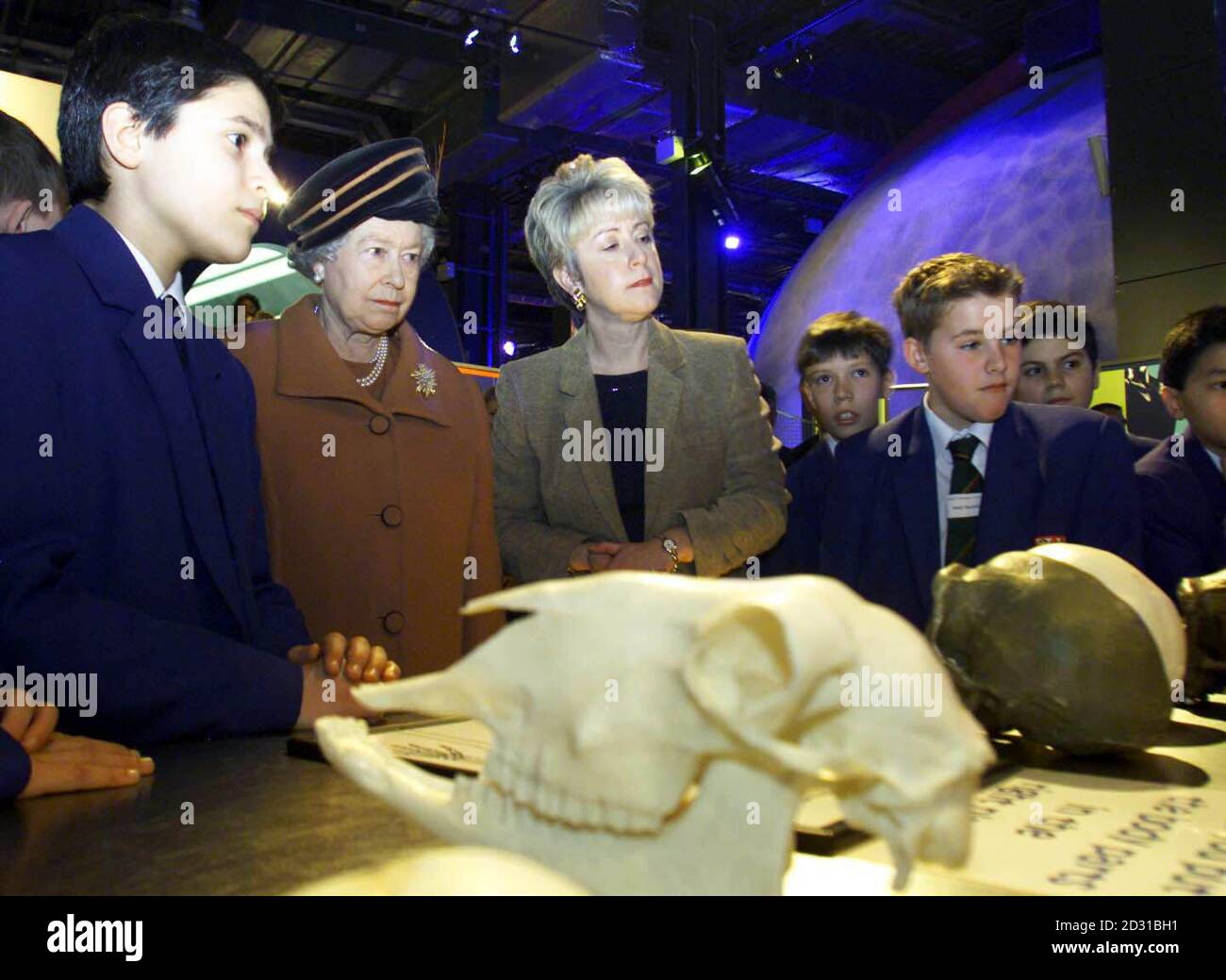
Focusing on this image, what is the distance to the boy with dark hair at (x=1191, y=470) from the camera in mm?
2412

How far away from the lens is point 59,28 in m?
8.44

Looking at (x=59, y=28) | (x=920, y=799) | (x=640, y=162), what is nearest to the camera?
(x=920, y=799)

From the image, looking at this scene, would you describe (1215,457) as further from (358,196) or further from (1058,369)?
(358,196)

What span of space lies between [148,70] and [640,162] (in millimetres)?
10118

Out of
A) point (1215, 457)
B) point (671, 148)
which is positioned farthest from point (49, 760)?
point (671, 148)

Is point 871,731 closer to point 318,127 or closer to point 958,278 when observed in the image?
point 958,278

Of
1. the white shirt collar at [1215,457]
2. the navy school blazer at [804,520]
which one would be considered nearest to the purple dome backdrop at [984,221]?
the white shirt collar at [1215,457]

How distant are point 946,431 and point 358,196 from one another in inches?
57.6

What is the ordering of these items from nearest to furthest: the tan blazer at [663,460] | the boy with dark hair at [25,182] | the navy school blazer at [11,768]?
the navy school blazer at [11,768]
the boy with dark hair at [25,182]
the tan blazer at [663,460]

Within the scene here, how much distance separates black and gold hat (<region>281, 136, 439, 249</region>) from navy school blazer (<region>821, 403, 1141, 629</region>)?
1215mm

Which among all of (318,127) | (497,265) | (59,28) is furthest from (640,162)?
(59,28)

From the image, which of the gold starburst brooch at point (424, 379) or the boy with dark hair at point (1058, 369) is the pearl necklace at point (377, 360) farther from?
the boy with dark hair at point (1058, 369)

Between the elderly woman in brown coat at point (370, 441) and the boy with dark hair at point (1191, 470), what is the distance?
64.8 inches

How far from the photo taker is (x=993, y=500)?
2113 mm
